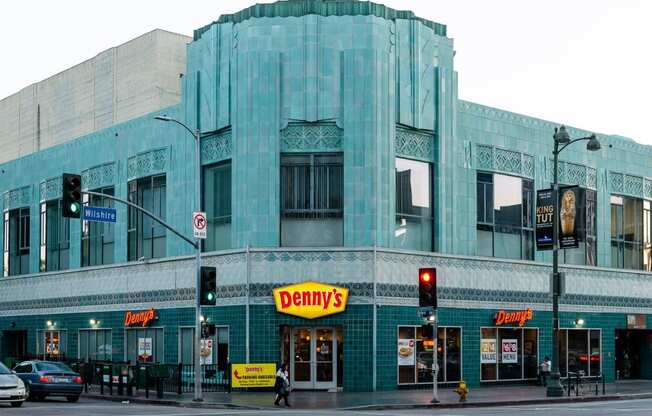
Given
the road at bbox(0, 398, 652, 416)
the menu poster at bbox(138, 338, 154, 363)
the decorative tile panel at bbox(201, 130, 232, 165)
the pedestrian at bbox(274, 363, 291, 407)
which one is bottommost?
the road at bbox(0, 398, 652, 416)

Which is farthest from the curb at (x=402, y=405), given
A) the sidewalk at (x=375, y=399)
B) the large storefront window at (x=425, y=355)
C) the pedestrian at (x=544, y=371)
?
the large storefront window at (x=425, y=355)

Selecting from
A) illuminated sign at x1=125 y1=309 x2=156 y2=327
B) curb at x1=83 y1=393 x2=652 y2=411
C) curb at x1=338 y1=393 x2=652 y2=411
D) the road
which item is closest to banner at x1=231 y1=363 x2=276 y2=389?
curb at x1=83 y1=393 x2=652 y2=411

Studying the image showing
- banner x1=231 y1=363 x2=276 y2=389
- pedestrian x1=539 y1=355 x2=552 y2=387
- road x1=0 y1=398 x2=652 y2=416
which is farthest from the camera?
pedestrian x1=539 y1=355 x2=552 y2=387

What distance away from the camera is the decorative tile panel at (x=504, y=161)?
50062 mm

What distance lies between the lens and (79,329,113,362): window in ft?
177

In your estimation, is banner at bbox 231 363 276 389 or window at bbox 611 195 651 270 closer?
banner at bbox 231 363 276 389

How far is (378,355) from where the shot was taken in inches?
1722

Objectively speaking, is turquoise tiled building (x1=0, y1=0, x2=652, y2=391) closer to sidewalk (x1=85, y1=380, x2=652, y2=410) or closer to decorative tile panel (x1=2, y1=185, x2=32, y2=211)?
sidewalk (x1=85, y1=380, x2=652, y2=410)

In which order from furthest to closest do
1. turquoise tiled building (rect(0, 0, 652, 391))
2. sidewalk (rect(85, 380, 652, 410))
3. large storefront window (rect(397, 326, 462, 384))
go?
large storefront window (rect(397, 326, 462, 384)) → turquoise tiled building (rect(0, 0, 652, 391)) → sidewalk (rect(85, 380, 652, 410))

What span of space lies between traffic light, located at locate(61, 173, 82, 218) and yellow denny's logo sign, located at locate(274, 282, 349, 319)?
11977 millimetres

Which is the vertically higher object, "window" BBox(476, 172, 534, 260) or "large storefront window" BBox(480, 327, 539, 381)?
"window" BBox(476, 172, 534, 260)

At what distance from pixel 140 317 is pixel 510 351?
56.7ft

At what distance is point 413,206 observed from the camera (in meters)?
46.4

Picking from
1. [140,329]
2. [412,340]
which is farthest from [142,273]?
[412,340]
